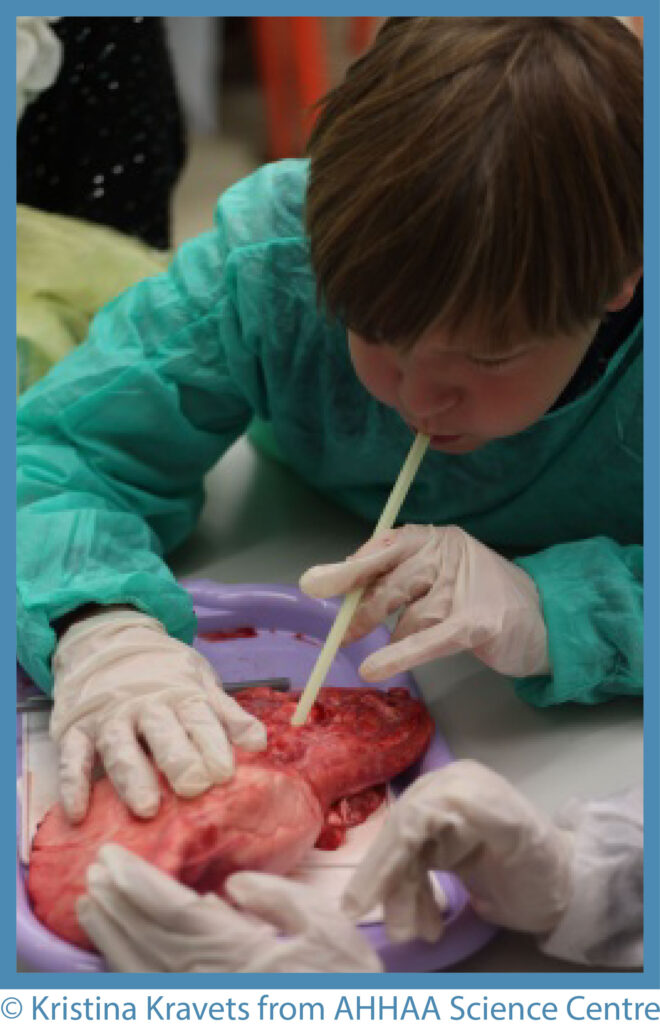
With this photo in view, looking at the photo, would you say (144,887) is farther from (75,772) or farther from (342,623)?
(342,623)

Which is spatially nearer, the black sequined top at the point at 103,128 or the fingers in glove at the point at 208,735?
the fingers in glove at the point at 208,735

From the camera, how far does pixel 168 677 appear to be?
2.75 feet

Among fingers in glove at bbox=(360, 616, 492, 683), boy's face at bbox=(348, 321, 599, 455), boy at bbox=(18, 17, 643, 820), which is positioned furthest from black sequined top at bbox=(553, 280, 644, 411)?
fingers in glove at bbox=(360, 616, 492, 683)

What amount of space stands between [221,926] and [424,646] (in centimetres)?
23

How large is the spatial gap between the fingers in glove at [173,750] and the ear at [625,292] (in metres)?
0.34

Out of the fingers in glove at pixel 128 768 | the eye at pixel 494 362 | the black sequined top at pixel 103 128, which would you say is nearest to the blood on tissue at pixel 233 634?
the fingers in glove at pixel 128 768

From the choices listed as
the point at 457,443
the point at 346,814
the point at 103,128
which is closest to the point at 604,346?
the point at 457,443

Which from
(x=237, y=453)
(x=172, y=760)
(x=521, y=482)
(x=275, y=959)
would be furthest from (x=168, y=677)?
(x=237, y=453)

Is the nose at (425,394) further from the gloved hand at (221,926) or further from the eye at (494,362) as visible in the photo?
the gloved hand at (221,926)

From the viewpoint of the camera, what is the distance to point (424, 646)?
0.84m

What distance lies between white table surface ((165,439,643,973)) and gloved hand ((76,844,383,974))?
121mm

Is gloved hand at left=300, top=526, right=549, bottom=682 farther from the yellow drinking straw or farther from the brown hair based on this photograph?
the brown hair

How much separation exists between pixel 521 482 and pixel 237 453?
32 cm

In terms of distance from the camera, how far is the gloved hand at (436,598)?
A: 854 mm
